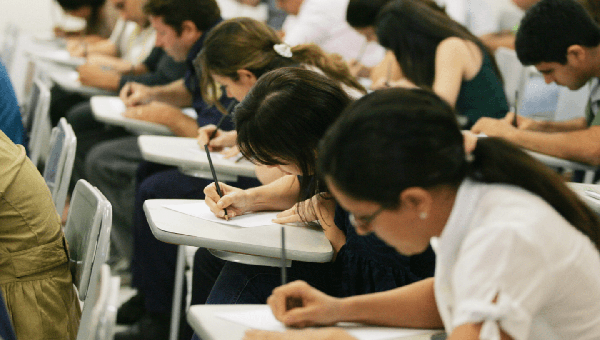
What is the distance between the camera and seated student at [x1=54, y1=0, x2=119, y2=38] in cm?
452

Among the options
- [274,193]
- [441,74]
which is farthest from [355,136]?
[441,74]

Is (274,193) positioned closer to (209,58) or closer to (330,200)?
(330,200)

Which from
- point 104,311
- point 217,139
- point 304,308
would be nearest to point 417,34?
point 217,139

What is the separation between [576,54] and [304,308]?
138 cm

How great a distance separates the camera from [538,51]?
1914 mm

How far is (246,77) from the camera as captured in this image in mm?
2014

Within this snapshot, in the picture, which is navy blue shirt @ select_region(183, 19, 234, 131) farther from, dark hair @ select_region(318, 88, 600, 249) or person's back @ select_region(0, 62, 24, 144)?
dark hair @ select_region(318, 88, 600, 249)

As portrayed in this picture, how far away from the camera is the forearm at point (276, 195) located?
155 centimetres

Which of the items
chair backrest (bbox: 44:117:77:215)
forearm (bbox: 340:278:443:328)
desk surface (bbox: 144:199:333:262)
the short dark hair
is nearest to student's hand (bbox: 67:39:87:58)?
the short dark hair

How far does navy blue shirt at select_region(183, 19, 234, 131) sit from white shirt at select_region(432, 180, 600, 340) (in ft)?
5.26

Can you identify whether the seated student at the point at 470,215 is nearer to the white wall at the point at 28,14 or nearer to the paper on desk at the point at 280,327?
the paper on desk at the point at 280,327

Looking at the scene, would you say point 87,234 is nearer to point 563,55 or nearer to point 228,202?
point 228,202

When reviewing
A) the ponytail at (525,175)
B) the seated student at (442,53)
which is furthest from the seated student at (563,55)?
the ponytail at (525,175)

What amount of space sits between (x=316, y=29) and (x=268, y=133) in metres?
2.45
